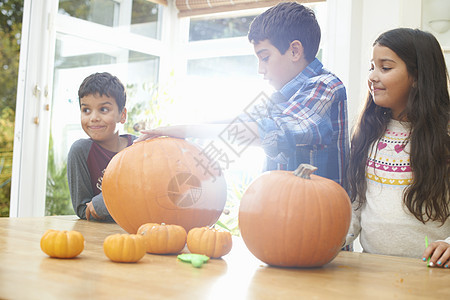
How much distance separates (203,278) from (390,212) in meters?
0.75

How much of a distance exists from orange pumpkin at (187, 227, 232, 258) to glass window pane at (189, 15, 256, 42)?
3221 millimetres

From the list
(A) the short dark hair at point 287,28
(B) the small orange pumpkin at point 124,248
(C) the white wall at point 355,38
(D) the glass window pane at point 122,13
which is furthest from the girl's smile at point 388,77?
(D) the glass window pane at point 122,13

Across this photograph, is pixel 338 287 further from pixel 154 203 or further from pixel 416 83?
pixel 416 83

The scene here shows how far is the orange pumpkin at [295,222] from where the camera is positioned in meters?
0.88

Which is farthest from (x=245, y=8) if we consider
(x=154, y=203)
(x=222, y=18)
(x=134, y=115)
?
(x=154, y=203)

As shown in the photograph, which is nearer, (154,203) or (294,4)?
(154,203)

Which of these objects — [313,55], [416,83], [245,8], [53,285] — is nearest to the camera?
[53,285]

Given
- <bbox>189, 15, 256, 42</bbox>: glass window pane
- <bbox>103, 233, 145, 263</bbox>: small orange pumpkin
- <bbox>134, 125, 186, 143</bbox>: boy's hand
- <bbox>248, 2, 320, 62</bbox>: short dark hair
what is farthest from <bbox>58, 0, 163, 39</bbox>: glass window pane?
<bbox>103, 233, 145, 263</bbox>: small orange pumpkin

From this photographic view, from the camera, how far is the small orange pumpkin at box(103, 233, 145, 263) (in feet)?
2.75

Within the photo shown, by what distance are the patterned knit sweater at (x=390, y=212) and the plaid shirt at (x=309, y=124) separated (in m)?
0.11

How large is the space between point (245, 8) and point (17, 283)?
3525 mm

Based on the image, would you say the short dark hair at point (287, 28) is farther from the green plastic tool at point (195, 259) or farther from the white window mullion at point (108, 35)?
the white window mullion at point (108, 35)

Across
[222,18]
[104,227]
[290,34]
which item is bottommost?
[104,227]

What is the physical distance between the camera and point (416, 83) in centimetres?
137
